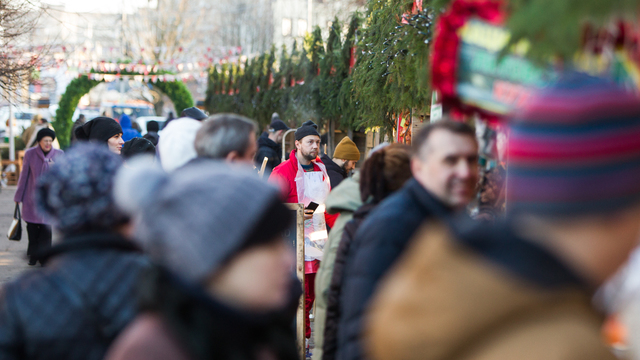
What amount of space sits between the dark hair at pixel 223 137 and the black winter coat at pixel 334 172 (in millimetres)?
4289

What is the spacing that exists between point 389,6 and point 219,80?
1879 centimetres

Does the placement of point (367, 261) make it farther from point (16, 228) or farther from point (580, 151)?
point (16, 228)

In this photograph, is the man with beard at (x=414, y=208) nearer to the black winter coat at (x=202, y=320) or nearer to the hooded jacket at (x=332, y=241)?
the hooded jacket at (x=332, y=241)

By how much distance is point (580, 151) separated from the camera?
1027 millimetres

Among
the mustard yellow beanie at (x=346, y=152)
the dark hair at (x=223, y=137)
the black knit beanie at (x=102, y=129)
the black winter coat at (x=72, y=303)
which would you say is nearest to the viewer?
the black winter coat at (x=72, y=303)

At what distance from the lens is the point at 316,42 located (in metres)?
13.7

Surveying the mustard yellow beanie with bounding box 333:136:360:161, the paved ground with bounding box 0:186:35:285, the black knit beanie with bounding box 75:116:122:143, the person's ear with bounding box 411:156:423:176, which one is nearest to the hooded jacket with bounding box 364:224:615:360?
the person's ear with bounding box 411:156:423:176

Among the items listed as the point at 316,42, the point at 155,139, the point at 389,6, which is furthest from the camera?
the point at 316,42

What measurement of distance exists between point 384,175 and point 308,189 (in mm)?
3205

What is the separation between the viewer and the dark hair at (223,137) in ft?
9.79

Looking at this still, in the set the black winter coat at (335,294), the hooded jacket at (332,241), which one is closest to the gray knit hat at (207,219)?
the black winter coat at (335,294)

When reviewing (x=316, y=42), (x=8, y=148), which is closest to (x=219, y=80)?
(x=8, y=148)

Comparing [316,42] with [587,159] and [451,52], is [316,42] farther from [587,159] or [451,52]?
[587,159]

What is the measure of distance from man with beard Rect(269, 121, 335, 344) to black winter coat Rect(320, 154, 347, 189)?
0.63 meters
